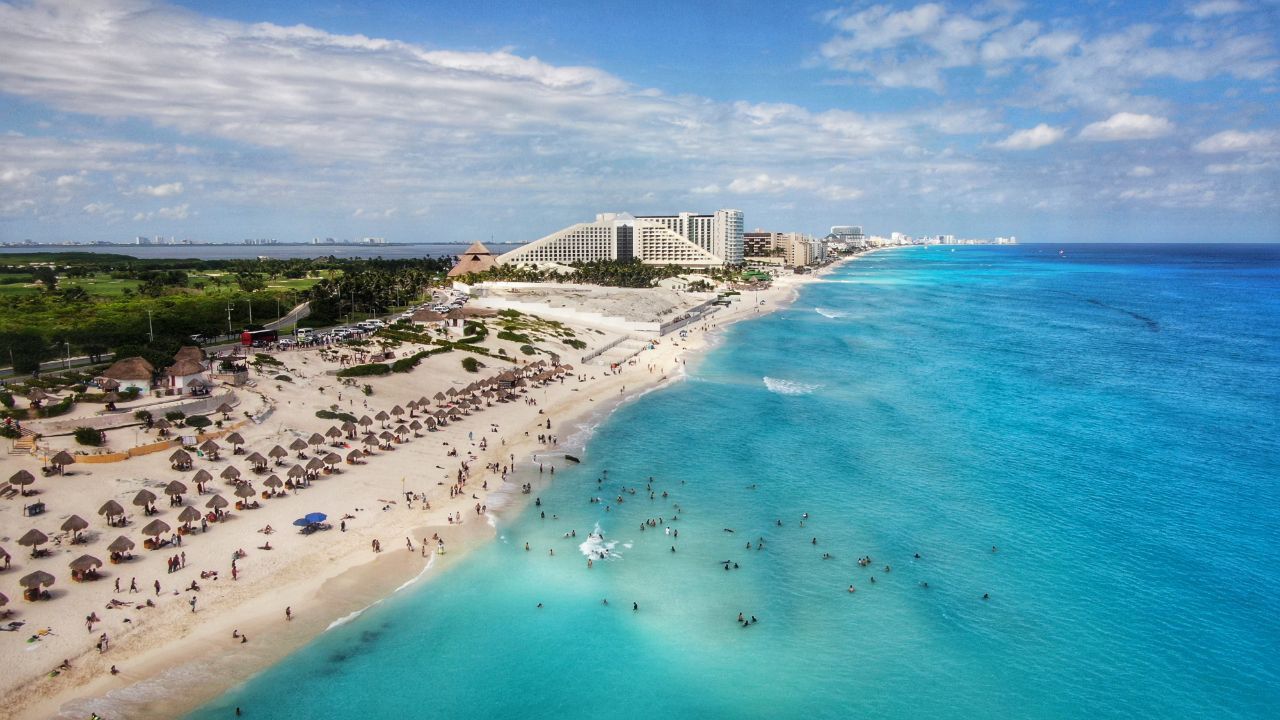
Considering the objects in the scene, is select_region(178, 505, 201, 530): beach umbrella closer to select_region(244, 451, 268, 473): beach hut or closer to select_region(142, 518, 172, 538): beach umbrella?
select_region(142, 518, 172, 538): beach umbrella

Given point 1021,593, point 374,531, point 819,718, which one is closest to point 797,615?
point 819,718

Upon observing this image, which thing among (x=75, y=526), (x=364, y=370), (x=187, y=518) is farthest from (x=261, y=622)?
(x=364, y=370)

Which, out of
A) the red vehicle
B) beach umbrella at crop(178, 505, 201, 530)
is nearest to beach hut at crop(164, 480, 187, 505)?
beach umbrella at crop(178, 505, 201, 530)

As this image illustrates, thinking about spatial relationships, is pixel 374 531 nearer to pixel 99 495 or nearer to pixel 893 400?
pixel 99 495

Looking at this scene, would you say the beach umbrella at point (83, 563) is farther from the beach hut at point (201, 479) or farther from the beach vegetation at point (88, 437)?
the beach vegetation at point (88, 437)

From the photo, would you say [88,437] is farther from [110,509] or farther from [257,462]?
[110,509]
